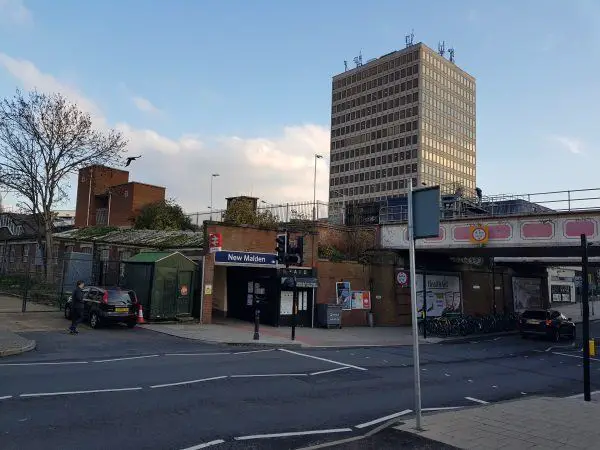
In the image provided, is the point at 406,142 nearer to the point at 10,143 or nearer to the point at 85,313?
the point at 10,143

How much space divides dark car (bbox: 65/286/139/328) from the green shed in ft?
6.59

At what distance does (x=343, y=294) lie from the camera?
2683 centimetres

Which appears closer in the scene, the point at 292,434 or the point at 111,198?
the point at 292,434

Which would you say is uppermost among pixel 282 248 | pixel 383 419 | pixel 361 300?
pixel 282 248

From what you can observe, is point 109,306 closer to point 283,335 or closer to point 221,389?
point 283,335

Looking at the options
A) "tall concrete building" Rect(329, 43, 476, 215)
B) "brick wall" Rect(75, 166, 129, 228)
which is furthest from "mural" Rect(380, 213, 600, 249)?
"tall concrete building" Rect(329, 43, 476, 215)

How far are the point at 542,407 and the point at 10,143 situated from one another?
35.4 m

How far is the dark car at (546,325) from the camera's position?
2611 cm

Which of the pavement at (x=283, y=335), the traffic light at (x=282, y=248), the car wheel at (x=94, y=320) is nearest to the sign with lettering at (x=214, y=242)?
the pavement at (x=283, y=335)

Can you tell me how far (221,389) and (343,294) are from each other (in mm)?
16944

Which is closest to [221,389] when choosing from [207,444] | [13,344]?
[207,444]

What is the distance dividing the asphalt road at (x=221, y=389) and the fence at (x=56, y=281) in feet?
26.2

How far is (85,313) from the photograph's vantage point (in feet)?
66.5

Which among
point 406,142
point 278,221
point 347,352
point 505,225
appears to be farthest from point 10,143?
point 406,142
